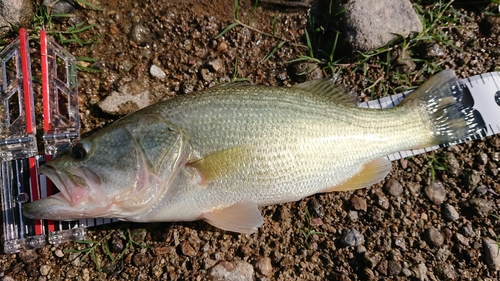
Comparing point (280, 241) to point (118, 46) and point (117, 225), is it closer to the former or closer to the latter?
point (117, 225)

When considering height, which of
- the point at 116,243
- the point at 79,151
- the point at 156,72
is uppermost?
the point at 156,72

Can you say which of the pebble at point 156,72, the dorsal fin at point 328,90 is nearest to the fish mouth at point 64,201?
the pebble at point 156,72

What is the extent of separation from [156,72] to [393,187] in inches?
101

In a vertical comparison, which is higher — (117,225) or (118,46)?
(118,46)

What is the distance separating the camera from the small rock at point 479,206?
3.51 m

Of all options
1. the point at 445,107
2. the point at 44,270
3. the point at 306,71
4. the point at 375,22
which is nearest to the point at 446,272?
the point at 445,107

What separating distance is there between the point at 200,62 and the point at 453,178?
2772 mm

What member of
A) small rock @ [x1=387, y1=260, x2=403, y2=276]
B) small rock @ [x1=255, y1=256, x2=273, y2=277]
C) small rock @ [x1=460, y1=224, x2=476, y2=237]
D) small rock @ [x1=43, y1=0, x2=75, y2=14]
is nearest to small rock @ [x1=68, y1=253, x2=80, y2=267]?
small rock @ [x1=255, y1=256, x2=273, y2=277]


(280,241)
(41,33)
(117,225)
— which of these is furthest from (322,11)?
(117,225)

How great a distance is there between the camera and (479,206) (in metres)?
3.52

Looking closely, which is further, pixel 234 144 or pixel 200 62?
pixel 200 62

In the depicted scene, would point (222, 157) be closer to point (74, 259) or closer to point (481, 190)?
point (74, 259)

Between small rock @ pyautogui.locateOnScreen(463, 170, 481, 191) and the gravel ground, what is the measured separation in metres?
0.01

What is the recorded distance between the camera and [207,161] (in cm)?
271
